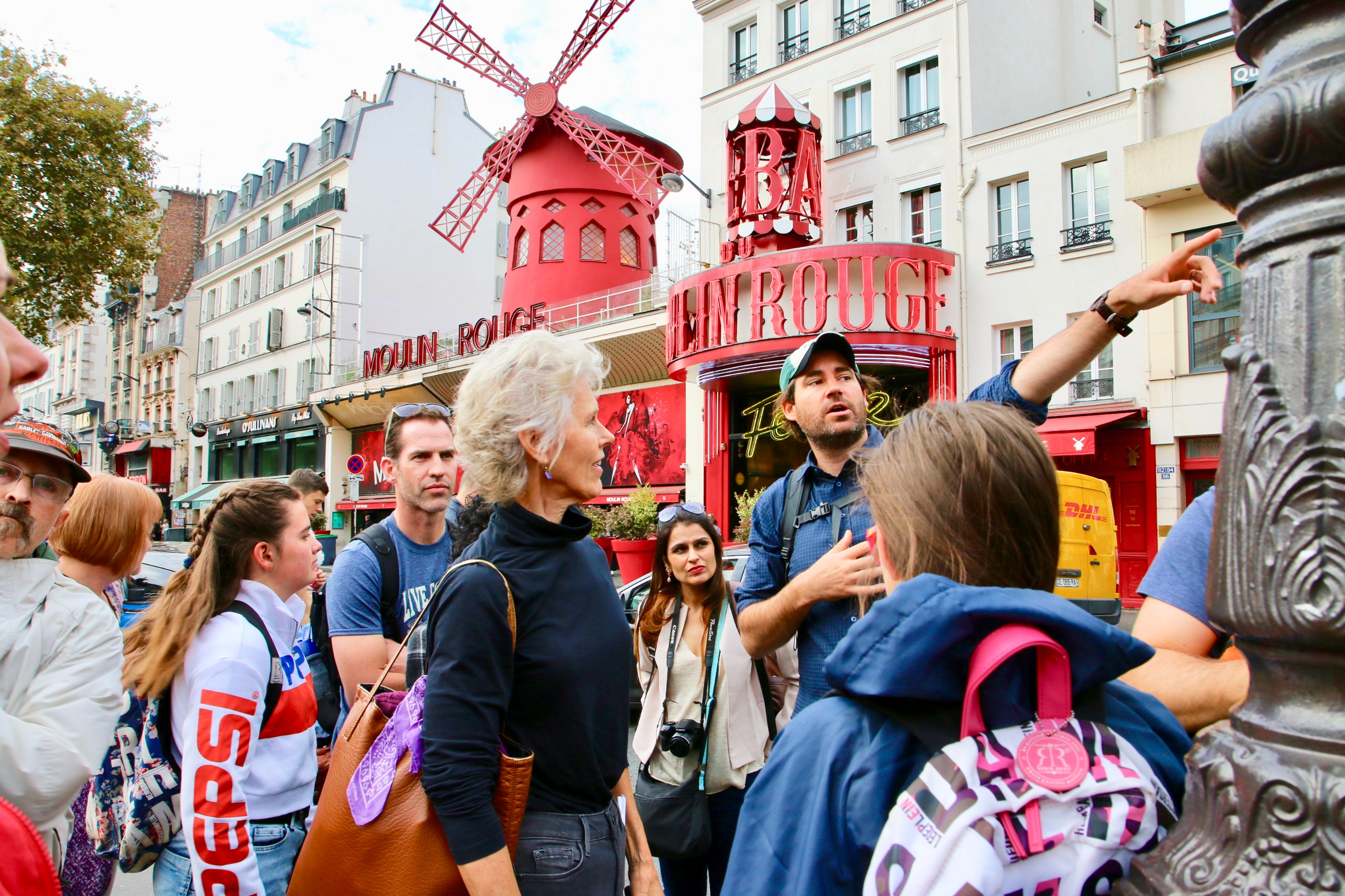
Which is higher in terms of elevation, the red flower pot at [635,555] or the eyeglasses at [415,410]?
the eyeglasses at [415,410]

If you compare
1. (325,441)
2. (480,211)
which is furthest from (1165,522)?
(325,441)

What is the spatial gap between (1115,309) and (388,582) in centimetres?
217

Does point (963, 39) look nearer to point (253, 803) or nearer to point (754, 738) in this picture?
point (754, 738)

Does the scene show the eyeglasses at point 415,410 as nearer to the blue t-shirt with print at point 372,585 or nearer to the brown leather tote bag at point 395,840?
the blue t-shirt with print at point 372,585

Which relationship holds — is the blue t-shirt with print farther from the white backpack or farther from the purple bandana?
the white backpack

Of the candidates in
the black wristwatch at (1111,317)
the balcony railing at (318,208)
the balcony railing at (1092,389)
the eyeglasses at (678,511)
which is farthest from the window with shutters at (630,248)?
the black wristwatch at (1111,317)

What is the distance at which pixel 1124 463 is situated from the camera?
11859mm

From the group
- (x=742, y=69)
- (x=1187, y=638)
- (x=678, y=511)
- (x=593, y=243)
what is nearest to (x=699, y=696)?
(x=678, y=511)

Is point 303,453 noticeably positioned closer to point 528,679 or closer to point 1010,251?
point 1010,251

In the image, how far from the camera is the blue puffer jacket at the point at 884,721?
857mm

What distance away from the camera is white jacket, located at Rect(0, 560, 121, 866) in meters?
1.29

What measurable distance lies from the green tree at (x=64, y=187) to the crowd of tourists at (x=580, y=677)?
14655 millimetres

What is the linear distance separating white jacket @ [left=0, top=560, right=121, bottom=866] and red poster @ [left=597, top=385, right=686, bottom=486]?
15.2 meters

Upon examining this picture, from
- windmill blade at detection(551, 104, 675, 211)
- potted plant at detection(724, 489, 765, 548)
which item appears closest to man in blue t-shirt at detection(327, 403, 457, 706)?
potted plant at detection(724, 489, 765, 548)
